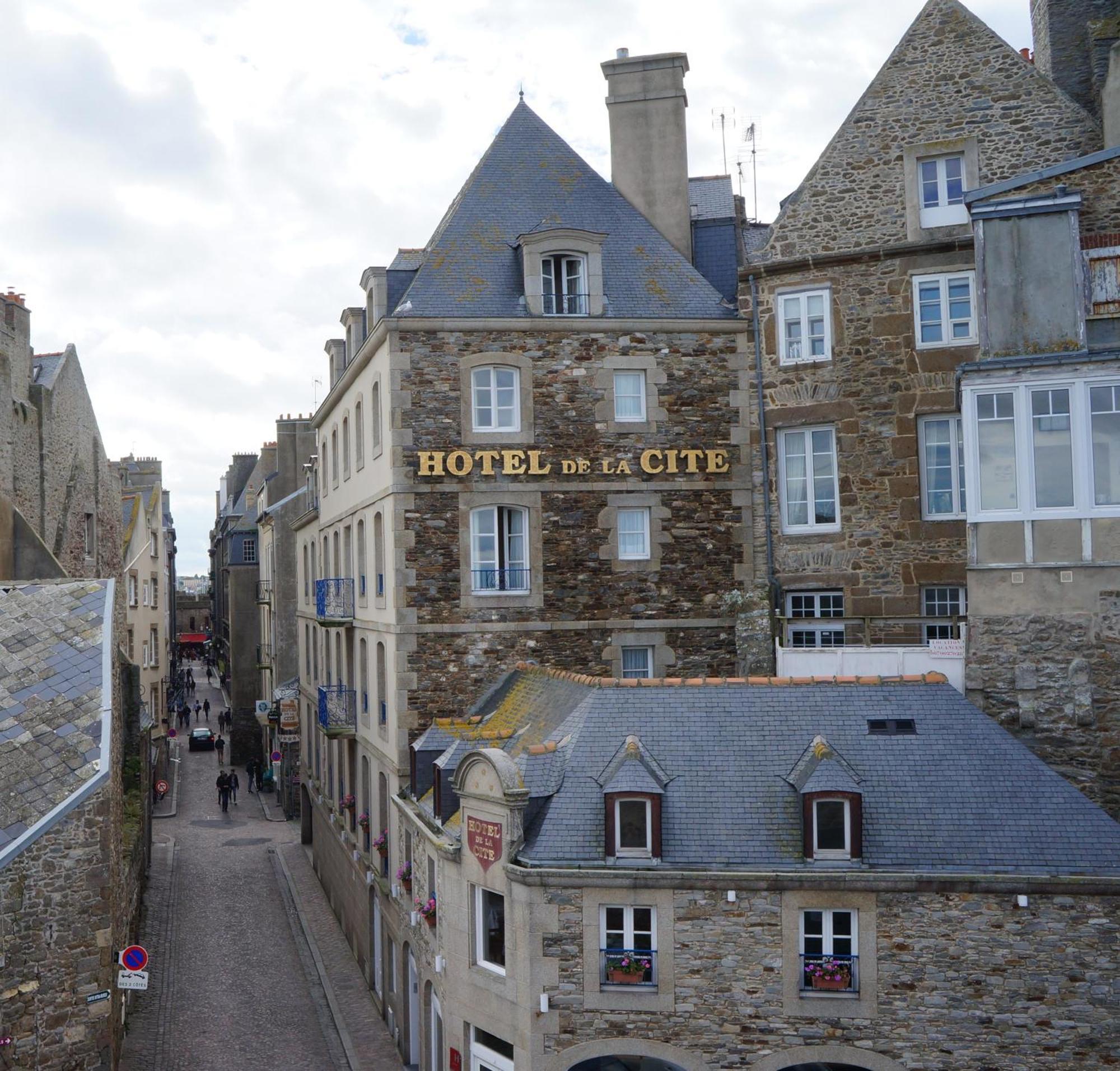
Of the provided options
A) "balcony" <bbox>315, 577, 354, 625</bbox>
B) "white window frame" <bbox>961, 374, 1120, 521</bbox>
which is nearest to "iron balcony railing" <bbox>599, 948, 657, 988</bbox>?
"white window frame" <bbox>961, 374, 1120, 521</bbox>

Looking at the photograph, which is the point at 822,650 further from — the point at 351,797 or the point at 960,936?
the point at 351,797

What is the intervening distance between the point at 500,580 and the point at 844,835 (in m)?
8.84

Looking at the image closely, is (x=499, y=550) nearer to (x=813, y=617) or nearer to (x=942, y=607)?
(x=813, y=617)

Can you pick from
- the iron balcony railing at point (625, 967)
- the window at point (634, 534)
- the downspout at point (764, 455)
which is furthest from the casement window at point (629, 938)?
the window at point (634, 534)

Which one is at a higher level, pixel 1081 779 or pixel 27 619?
pixel 27 619

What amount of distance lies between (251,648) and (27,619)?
117ft

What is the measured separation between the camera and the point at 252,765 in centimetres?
4728

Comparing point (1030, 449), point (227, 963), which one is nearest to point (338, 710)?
point (227, 963)

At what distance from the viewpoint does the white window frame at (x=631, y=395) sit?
72.5 feet

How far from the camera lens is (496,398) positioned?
2167cm

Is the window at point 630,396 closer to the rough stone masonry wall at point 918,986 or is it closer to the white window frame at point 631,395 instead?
the white window frame at point 631,395

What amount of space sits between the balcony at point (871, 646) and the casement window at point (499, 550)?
15.0 ft

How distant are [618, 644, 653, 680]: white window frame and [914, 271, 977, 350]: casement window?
688 centimetres

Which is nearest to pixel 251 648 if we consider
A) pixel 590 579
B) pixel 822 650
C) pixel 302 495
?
pixel 302 495
